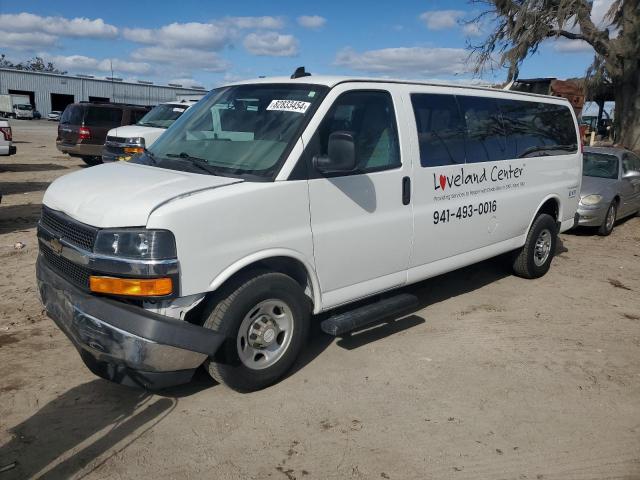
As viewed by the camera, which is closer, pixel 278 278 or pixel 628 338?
pixel 278 278

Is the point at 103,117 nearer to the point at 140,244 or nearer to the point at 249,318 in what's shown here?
the point at 249,318

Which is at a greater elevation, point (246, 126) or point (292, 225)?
point (246, 126)

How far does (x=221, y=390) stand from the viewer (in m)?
3.99

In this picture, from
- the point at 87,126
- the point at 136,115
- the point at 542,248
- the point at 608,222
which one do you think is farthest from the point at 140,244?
the point at 136,115

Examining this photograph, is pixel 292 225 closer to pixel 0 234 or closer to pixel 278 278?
pixel 278 278

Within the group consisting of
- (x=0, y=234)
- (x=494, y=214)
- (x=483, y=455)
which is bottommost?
(x=483, y=455)

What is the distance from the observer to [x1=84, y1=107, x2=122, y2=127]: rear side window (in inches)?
661

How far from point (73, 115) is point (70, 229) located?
15.0m

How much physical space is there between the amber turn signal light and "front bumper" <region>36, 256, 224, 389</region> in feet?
0.33

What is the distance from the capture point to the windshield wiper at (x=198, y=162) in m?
3.92

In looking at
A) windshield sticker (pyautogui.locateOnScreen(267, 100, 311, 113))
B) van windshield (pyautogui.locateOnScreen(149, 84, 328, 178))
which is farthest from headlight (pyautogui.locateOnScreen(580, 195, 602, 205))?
windshield sticker (pyautogui.locateOnScreen(267, 100, 311, 113))

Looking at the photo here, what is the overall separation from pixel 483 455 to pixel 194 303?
1.97 meters

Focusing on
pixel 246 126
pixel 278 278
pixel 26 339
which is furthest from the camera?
pixel 26 339

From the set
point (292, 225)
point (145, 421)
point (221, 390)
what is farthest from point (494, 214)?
point (145, 421)
